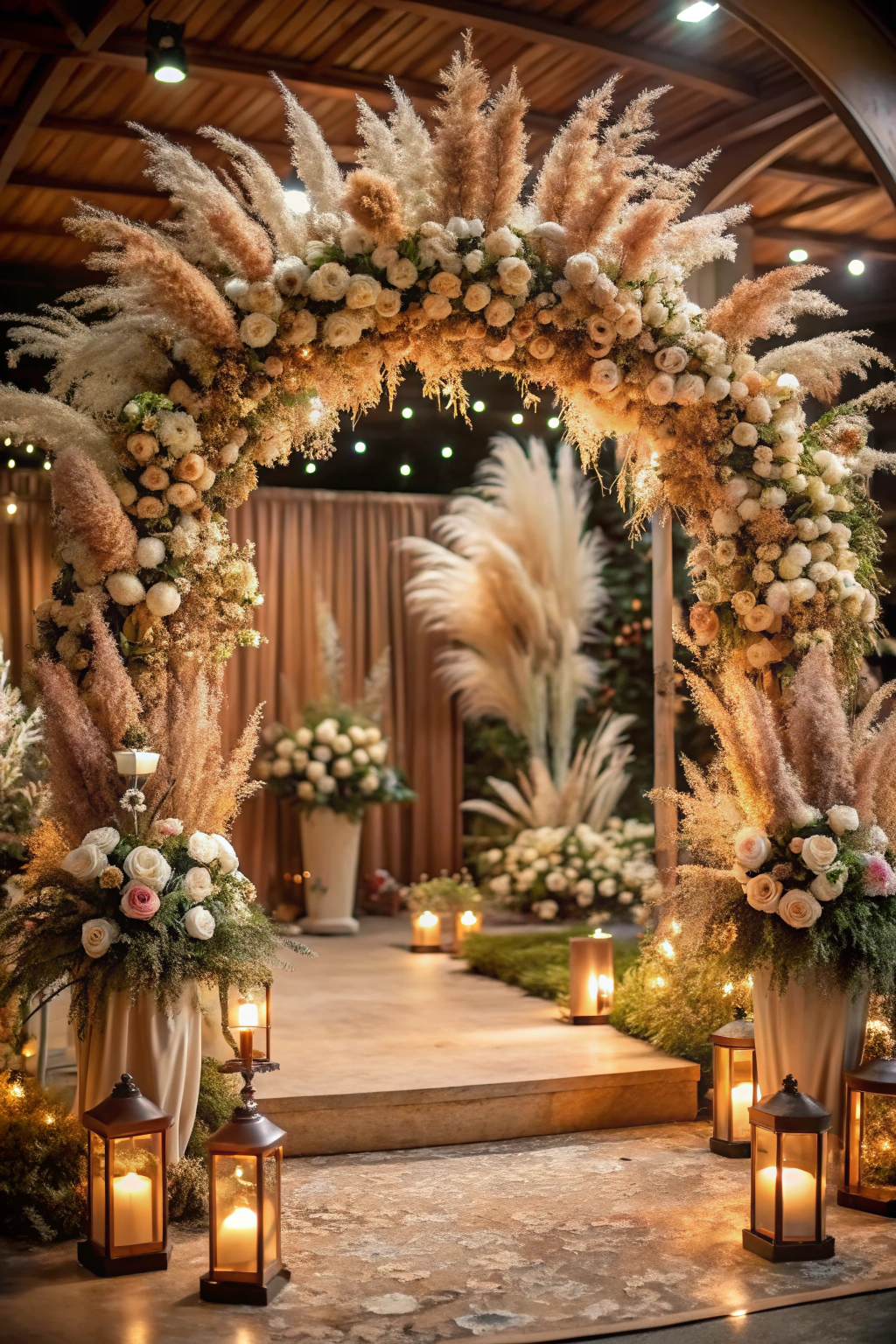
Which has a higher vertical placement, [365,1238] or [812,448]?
[812,448]

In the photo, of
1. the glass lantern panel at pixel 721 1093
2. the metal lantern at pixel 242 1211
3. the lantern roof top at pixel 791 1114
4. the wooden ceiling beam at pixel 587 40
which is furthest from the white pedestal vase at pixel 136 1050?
the wooden ceiling beam at pixel 587 40

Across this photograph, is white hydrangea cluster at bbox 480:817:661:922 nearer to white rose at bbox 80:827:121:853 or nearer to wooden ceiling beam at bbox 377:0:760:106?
wooden ceiling beam at bbox 377:0:760:106

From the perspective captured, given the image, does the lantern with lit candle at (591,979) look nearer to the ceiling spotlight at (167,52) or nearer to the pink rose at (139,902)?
the pink rose at (139,902)

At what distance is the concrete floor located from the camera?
294 cm

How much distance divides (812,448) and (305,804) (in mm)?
3948

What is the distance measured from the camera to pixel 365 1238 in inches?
138

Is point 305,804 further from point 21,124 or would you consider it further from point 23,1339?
point 23,1339

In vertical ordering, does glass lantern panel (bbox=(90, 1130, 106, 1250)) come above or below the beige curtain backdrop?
below

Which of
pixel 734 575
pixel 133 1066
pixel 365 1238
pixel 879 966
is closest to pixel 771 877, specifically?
pixel 879 966

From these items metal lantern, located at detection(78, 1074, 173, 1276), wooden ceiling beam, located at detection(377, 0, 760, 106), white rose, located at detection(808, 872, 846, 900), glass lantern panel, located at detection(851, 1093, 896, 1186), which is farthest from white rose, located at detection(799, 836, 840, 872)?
wooden ceiling beam, located at detection(377, 0, 760, 106)

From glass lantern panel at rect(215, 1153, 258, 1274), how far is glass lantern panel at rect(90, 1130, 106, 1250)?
28cm

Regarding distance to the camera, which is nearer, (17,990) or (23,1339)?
(23,1339)

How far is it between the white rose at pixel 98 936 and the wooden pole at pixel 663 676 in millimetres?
2365

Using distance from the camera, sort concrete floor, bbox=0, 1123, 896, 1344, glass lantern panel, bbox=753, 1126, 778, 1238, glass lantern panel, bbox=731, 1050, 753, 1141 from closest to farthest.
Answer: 1. concrete floor, bbox=0, 1123, 896, 1344
2. glass lantern panel, bbox=753, 1126, 778, 1238
3. glass lantern panel, bbox=731, 1050, 753, 1141
